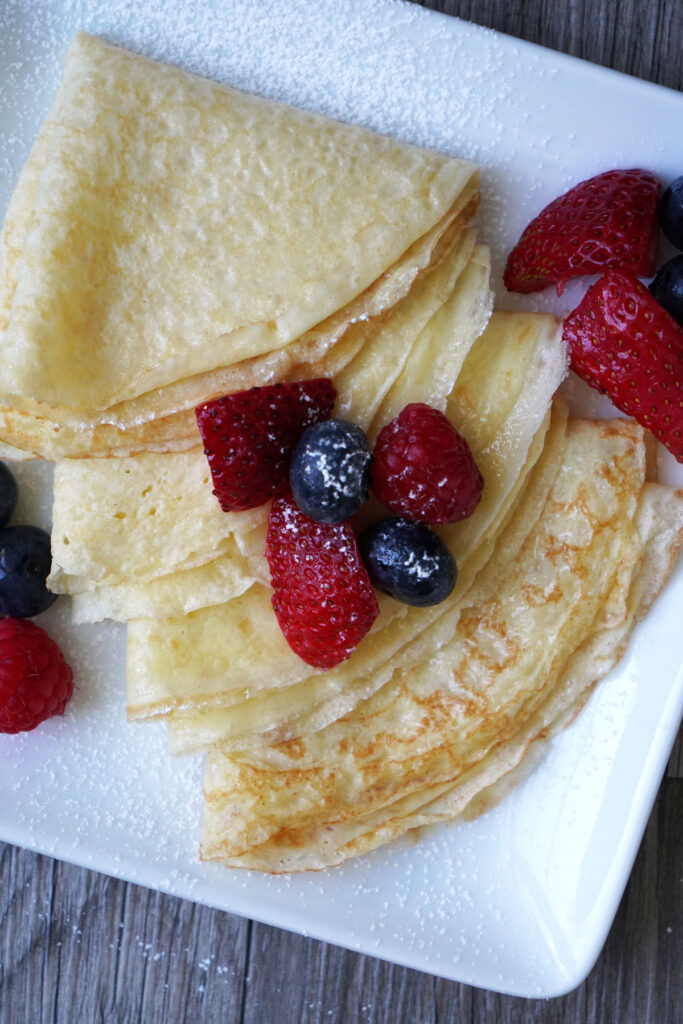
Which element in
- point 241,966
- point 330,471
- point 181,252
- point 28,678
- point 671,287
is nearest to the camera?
point 330,471

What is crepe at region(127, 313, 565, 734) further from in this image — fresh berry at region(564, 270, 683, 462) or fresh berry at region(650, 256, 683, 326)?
fresh berry at region(650, 256, 683, 326)

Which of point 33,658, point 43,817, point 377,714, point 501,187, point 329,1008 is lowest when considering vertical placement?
point 329,1008

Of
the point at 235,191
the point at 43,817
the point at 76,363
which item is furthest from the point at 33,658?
the point at 235,191

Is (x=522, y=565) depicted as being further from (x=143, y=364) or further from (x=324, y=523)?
(x=143, y=364)

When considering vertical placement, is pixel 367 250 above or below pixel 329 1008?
above

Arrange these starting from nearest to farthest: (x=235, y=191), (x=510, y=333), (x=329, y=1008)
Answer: (x=235, y=191), (x=510, y=333), (x=329, y=1008)

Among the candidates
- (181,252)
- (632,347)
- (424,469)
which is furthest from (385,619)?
(181,252)

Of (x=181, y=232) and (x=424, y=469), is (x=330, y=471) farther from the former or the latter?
(x=181, y=232)
